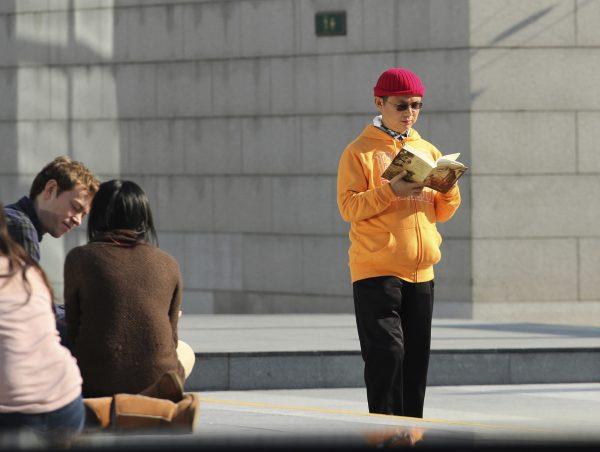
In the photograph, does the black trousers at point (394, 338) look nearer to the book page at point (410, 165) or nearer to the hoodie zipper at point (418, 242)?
the hoodie zipper at point (418, 242)

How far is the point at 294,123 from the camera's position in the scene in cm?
1487

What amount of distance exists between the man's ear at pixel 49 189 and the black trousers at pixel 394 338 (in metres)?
1.95

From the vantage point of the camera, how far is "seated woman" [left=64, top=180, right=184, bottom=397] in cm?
518

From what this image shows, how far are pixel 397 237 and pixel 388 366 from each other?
0.61 metres

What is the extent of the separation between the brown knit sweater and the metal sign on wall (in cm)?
957

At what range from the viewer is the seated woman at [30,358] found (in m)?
3.99

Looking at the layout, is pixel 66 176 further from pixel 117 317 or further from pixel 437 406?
pixel 437 406

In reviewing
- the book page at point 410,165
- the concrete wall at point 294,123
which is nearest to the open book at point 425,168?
the book page at point 410,165

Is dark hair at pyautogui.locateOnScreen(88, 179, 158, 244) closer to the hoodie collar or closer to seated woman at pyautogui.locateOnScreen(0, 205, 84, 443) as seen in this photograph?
seated woman at pyautogui.locateOnScreen(0, 205, 84, 443)

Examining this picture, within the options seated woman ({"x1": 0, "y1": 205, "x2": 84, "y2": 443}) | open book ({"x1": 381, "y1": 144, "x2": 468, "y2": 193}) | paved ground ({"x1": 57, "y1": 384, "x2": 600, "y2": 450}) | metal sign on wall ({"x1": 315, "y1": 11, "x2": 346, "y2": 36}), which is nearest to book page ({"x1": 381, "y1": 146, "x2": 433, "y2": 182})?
open book ({"x1": 381, "y1": 144, "x2": 468, "y2": 193})

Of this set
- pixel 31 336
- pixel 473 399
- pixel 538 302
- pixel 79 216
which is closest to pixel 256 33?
pixel 538 302

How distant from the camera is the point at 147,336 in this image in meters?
5.20

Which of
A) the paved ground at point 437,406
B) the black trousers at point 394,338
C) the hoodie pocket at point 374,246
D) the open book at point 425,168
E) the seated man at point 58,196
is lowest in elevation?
the paved ground at point 437,406

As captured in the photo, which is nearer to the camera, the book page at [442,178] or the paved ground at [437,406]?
the book page at [442,178]
